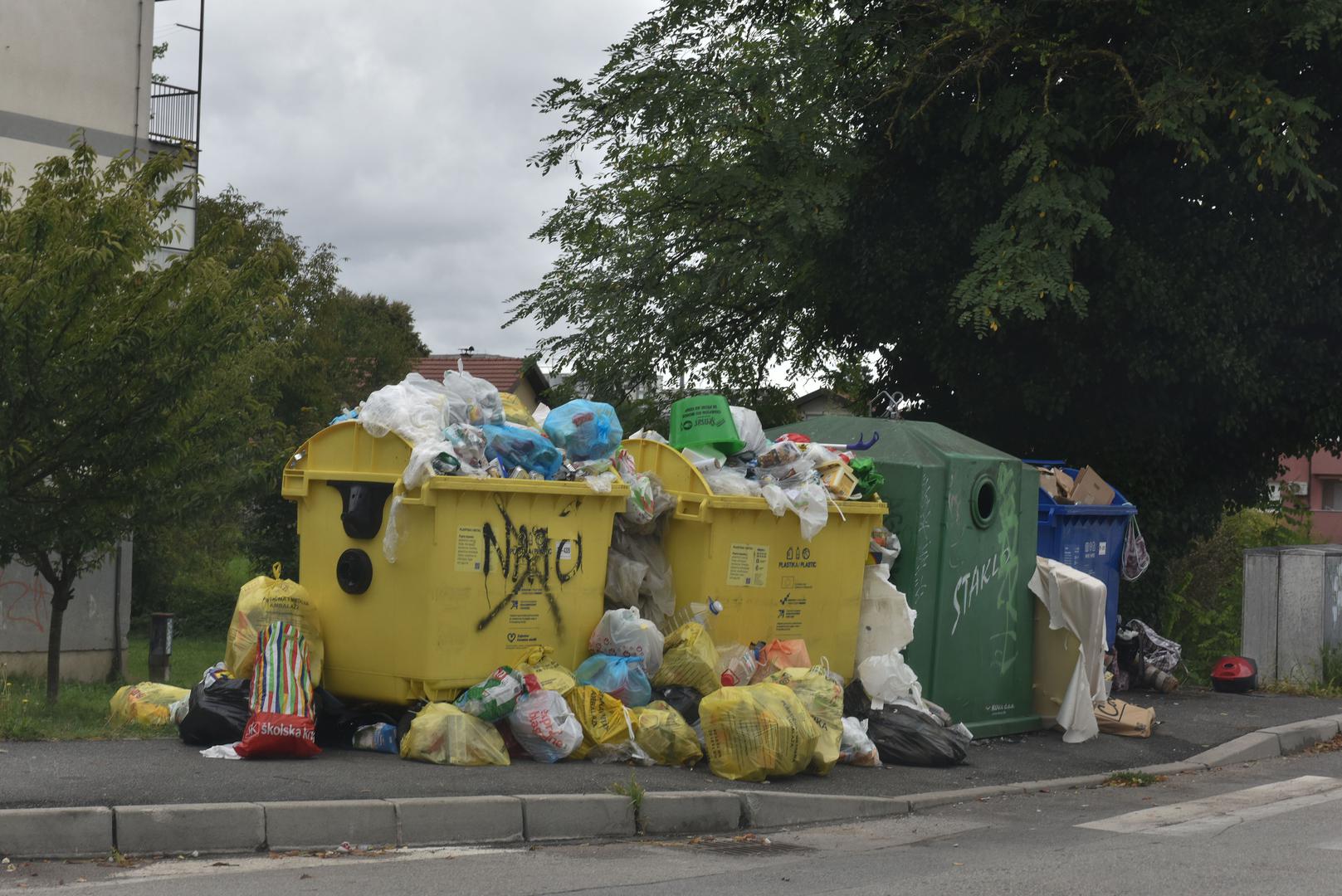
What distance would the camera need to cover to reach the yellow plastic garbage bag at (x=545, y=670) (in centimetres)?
745

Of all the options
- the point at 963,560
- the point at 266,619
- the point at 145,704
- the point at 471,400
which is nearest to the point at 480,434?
the point at 471,400

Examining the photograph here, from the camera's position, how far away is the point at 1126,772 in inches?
344

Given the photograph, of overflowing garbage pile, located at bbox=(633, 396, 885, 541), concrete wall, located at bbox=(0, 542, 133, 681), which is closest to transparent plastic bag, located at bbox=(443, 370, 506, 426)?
overflowing garbage pile, located at bbox=(633, 396, 885, 541)

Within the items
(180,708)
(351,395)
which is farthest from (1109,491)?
(351,395)

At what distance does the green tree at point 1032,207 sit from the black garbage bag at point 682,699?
567 centimetres

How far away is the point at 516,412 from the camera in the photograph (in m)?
8.23

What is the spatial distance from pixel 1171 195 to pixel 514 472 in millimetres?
8198

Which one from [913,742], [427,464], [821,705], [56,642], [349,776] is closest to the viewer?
[349,776]

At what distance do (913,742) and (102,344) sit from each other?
567cm

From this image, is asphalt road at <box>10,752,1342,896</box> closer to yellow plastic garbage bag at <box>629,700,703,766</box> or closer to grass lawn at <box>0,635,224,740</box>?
yellow plastic garbage bag at <box>629,700,703,766</box>

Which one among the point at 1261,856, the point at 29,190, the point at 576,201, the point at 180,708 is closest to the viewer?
the point at 1261,856

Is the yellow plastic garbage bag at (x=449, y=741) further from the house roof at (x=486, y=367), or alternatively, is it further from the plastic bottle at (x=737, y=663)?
the house roof at (x=486, y=367)

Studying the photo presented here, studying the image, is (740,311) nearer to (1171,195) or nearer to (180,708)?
(1171,195)

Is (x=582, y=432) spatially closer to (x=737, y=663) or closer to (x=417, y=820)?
(x=737, y=663)
